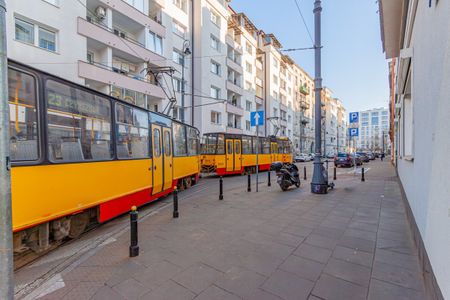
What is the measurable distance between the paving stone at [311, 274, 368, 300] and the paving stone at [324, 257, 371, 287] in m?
0.12

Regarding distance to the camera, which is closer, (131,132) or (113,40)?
(131,132)

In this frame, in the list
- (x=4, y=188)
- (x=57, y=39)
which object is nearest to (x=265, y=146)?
(x=57, y=39)

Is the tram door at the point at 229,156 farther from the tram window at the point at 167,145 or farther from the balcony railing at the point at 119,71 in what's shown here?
the balcony railing at the point at 119,71

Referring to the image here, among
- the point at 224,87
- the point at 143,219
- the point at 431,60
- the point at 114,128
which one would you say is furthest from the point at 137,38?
the point at 431,60

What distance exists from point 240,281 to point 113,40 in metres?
16.1

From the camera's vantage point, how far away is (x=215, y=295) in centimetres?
273

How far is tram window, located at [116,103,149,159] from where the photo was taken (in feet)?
18.7

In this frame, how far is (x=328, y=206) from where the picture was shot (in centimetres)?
698

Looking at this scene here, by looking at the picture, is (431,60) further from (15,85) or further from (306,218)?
(15,85)

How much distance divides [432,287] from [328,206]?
4730 millimetres

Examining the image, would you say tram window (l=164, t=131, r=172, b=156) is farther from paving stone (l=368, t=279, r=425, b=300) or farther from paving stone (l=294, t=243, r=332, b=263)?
paving stone (l=368, t=279, r=425, b=300)

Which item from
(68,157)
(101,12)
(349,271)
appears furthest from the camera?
(101,12)

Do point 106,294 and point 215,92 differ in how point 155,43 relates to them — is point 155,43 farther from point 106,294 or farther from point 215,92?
point 106,294

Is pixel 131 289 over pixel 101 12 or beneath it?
beneath
